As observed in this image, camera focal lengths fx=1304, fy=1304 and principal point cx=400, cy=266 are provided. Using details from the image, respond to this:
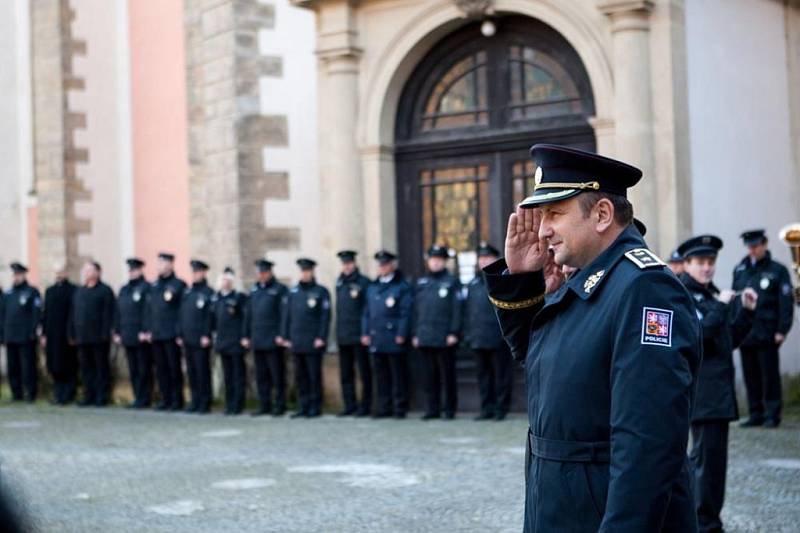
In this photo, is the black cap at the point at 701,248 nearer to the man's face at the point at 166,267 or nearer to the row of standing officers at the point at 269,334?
the row of standing officers at the point at 269,334

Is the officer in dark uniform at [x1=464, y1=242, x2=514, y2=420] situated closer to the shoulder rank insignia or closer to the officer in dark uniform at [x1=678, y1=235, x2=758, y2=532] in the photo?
the officer in dark uniform at [x1=678, y1=235, x2=758, y2=532]

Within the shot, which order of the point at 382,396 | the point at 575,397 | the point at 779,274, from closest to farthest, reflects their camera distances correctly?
the point at 575,397
the point at 779,274
the point at 382,396

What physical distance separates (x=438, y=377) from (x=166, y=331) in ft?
12.6

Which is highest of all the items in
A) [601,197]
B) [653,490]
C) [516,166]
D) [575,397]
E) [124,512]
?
[516,166]

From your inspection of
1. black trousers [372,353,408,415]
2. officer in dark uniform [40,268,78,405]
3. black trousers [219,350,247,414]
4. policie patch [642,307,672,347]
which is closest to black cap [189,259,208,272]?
black trousers [219,350,247,414]

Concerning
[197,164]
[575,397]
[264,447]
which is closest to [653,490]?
[575,397]

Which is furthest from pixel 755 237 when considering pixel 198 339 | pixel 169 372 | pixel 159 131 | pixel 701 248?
pixel 159 131

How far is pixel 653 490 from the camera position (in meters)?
2.99

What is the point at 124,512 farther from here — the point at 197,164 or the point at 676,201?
the point at 197,164

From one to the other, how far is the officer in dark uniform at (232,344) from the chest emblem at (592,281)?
466 inches

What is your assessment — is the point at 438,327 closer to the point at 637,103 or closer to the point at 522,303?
the point at 637,103

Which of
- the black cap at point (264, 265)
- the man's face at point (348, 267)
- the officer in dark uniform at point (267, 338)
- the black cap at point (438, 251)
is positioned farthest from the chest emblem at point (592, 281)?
the black cap at point (264, 265)

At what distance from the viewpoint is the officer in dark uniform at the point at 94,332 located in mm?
16797

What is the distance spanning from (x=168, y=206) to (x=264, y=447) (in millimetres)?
8034
